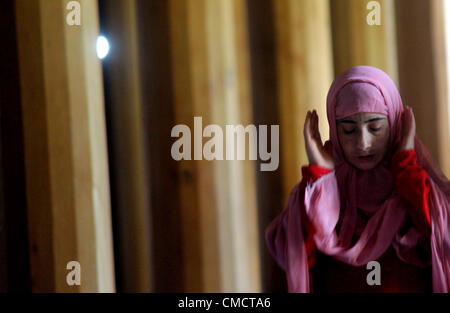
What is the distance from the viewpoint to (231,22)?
1194 millimetres

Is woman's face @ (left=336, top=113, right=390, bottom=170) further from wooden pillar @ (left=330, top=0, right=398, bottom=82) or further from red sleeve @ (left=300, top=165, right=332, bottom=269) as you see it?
wooden pillar @ (left=330, top=0, right=398, bottom=82)

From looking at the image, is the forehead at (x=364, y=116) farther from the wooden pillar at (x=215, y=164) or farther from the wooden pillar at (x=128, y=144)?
the wooden pillar at (x=128, y=144)

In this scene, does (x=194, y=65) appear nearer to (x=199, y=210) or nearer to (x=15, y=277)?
(x=199, y=210)

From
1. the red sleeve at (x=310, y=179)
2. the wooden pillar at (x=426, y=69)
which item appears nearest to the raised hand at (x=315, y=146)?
the red sleeve at (x=310, y=179)

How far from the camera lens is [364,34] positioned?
1134 mm

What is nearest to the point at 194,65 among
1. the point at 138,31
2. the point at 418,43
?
the point at 138,31

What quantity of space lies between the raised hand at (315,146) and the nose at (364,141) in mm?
67

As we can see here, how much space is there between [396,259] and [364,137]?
0.82 feet

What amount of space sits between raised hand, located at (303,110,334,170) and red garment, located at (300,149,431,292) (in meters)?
0.01

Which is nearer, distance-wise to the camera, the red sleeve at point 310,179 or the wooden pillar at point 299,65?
the red sleeve at point 310,179

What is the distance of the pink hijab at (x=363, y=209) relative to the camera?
96 centimetres

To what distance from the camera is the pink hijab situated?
0.96 metres

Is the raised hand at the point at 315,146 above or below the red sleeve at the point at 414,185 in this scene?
above
